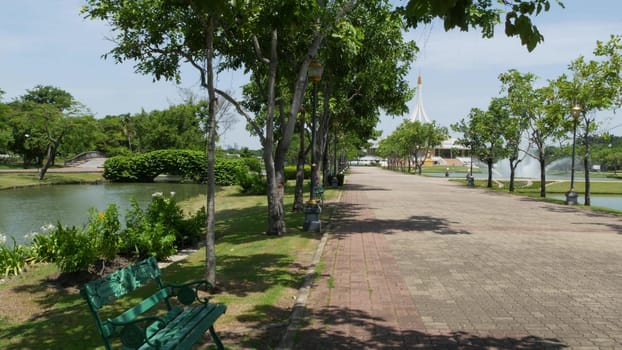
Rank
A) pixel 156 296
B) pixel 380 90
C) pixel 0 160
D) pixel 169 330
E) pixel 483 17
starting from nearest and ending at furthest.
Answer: pixel 169 330
pixel 156 296
pixel 483 17
pixel 380 90
pixel 0 160

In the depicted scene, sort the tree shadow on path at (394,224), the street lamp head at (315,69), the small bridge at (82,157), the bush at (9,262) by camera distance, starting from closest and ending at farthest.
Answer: the bush at (9,262) < the street lamp head at (315,69) < the tree shadow on path at (394,224) < the small bridge at (82,157)

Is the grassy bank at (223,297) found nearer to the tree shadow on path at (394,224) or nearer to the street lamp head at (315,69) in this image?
the tree shadow on path at (394,224)

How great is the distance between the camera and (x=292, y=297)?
249 inches

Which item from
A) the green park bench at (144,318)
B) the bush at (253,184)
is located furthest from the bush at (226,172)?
the green park bench at (144,318)

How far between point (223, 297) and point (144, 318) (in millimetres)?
2990

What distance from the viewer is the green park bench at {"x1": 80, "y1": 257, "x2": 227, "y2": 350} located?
10.8 feet

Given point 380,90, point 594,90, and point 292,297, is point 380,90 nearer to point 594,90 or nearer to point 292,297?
point 594,90

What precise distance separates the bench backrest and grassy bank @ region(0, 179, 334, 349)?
38.2 inches

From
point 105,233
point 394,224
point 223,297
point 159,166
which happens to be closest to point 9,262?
point 105,233

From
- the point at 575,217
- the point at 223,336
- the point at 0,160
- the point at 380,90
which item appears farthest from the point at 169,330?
the point at 0,160

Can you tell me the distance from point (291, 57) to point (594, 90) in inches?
578

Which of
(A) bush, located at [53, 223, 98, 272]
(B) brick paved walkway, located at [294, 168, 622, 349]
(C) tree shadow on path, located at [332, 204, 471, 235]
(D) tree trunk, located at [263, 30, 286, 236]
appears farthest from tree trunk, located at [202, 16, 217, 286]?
(C) tree shadow on path, located at [332, 204, 471, 235]

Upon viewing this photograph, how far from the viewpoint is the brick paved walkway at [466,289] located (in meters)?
4.89

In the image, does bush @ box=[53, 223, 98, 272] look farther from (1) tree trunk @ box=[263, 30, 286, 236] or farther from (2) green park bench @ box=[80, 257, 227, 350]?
(1) tree trunk @ box=[263, 30, 286, 236]
